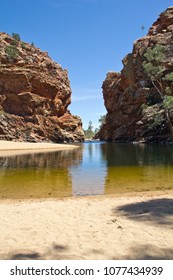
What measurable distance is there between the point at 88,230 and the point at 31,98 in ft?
296

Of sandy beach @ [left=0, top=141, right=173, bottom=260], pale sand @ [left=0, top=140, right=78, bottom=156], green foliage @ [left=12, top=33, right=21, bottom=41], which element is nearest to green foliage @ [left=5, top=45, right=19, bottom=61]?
Answer: green foliage @ [left=12, top=33, right=21, bottom=41]

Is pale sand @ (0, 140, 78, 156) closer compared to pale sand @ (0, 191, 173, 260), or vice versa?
pale sand @ (0, 191, 173, 260)

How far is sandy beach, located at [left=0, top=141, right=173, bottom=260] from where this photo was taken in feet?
17.7

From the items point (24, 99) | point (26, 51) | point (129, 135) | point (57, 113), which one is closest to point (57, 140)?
point (57, 113)

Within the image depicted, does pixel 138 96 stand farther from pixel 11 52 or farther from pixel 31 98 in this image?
pixel 11 52

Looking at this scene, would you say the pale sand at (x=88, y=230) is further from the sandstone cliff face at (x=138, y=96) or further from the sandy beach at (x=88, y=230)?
the sandstone cliff face at (x=138, y=96)

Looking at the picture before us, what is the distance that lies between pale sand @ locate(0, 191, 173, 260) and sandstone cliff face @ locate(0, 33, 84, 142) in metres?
79.0

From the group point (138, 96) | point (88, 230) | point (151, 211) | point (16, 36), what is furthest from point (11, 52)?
point (88, 230)

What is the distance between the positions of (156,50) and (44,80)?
6262cm

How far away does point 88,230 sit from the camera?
6.84 m

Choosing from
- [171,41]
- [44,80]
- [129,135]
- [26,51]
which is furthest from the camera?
[26,51]

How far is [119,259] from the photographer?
16.6 ft

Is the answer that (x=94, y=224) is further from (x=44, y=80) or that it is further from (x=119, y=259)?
(x=44, y=80)

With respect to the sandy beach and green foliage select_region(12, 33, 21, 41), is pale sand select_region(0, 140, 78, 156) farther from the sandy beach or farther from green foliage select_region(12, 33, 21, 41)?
green foliage select_region(12, 33, 21, 41)
